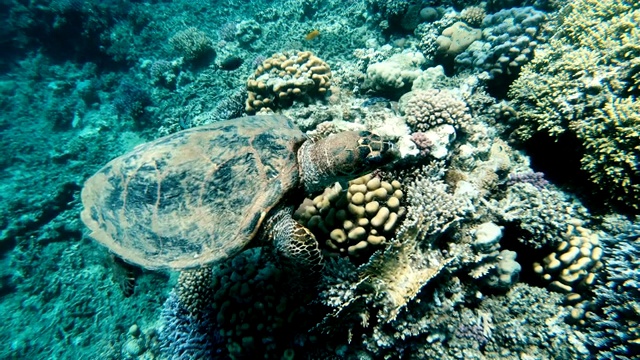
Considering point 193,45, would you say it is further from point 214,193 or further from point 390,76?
point 214,193

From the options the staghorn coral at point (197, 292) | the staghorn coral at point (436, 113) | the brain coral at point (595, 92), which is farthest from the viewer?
the staghorn coral at point (436, 113)

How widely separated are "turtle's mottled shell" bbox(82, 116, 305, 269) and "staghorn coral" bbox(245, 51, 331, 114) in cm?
245

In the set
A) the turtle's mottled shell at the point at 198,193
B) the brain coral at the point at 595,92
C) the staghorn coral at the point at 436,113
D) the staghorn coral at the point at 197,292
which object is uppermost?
the brain coral at the point at 595,92

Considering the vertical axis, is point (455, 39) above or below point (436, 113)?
above

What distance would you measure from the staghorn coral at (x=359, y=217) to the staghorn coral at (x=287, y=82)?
3179 mm

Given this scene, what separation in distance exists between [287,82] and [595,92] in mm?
4859

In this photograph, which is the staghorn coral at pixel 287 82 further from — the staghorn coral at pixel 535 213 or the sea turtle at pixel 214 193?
the staghorn coral at pixel 535 213

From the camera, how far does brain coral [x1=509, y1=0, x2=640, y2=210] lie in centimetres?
341

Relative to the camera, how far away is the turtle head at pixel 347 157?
9.21ft

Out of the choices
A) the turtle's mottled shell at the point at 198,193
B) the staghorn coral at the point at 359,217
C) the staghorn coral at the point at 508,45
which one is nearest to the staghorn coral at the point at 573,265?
the staghorn coral at the point at 359,217

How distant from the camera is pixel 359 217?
3.03 meters

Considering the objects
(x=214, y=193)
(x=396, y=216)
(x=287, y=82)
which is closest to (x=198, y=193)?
(x=214, y=193)

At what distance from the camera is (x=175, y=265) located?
3.23m

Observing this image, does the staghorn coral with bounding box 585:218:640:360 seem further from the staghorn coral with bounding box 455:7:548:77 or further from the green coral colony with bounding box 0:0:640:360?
the staghorn coral with bounding box 455:7:548:77
